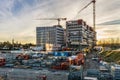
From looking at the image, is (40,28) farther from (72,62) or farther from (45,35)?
(72,62)

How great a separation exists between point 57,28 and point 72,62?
250 ft

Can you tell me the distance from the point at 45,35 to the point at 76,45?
902 inches

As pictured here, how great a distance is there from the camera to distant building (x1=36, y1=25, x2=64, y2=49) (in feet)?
347

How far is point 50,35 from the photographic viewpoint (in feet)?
352

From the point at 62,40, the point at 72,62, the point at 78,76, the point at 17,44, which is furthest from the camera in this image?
the point at 62,40

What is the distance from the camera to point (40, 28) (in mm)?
112812

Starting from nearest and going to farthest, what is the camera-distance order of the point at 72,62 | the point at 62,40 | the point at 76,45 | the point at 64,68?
the point at 64,68 < the point at 72,62 < the point at 76,45 < the point at 62,40

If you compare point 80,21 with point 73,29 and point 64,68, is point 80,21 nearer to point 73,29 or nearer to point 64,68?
point 73,29

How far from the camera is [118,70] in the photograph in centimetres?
1941

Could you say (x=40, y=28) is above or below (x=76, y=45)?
above

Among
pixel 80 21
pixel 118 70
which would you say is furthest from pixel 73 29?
pixel 118 70

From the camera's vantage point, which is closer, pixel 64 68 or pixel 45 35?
pixel 64 68

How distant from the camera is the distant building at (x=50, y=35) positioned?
106 metres

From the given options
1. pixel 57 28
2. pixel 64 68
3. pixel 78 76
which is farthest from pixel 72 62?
pixel 57 28
